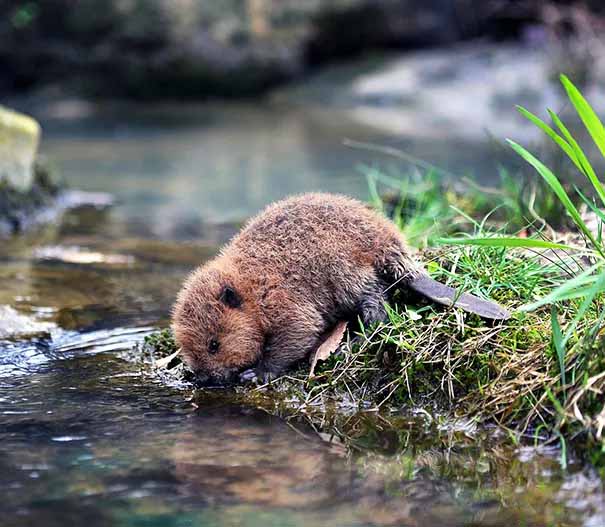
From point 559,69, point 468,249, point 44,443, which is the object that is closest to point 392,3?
point 559,69

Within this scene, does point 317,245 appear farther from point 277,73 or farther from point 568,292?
point 277,73

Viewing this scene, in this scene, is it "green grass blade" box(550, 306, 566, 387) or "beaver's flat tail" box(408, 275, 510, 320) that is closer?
"green grass blade" box(550, 306, 566, 387)

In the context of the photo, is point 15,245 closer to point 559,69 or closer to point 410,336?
point 410,336

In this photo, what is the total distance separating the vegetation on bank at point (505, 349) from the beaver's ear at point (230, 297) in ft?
1.47

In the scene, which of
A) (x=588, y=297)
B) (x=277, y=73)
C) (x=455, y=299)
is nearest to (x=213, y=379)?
(x=455, y=299)

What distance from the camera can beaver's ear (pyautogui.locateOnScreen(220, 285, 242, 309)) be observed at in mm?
4637

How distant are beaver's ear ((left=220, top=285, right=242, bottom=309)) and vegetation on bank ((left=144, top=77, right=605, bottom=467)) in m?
0.45

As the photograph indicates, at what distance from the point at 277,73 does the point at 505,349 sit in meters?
14.6

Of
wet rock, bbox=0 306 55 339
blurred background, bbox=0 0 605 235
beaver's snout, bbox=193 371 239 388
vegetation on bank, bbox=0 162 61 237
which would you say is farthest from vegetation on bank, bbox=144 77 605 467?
blurred background, bbox=0 0 605 235

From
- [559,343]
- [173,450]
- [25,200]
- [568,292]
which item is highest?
A: [568,292]

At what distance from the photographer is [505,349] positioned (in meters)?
4.17

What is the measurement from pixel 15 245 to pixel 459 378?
5091 millimetres

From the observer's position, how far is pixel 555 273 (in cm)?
461

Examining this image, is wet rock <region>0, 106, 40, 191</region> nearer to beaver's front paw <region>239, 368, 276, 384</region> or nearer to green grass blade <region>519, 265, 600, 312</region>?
beaver's front paw <region>239, 368, 276, 384</region>
